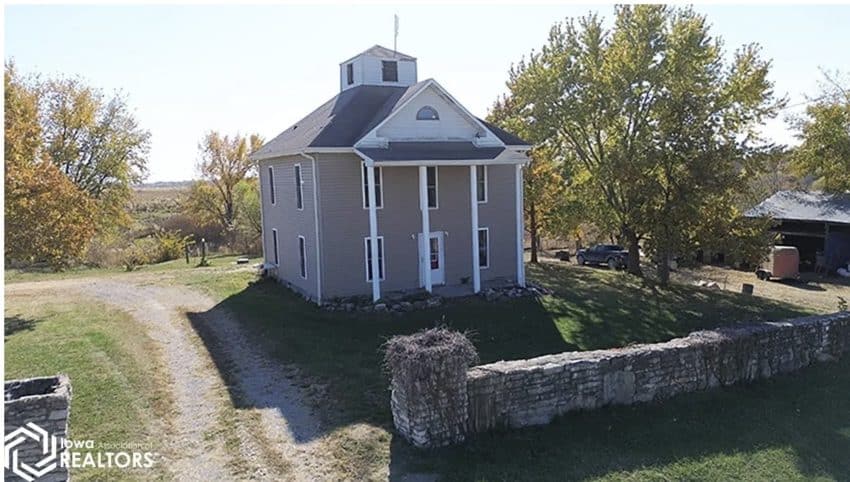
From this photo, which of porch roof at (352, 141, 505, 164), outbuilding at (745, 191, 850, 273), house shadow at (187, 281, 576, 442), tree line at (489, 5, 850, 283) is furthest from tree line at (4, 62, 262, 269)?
outbuilding at (745, 191, 850, 273)

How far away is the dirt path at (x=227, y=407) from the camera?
9086mm

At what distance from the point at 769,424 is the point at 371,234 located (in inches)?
470

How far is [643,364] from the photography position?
11266 millimetres

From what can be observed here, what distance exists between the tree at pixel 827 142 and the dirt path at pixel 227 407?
33143 millimetres

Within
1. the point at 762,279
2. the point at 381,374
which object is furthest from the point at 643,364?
the point at 762,279

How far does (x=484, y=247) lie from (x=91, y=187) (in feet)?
79.7

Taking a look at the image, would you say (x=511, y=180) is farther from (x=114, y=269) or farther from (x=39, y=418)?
(x=114, y=269)

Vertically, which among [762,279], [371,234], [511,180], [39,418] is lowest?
[762,279]

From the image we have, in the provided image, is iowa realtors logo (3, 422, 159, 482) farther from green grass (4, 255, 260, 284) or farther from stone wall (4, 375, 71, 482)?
green grass (4, 255, 260, 284)

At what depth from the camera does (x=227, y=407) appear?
36.8 feet

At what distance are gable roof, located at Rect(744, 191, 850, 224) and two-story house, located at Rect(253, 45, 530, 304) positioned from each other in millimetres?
16054

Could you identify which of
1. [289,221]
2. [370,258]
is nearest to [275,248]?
[289,221]

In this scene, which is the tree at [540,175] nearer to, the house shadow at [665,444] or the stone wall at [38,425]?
the house shadow at [665,444]

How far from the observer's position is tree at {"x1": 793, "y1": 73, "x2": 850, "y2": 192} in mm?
33812
